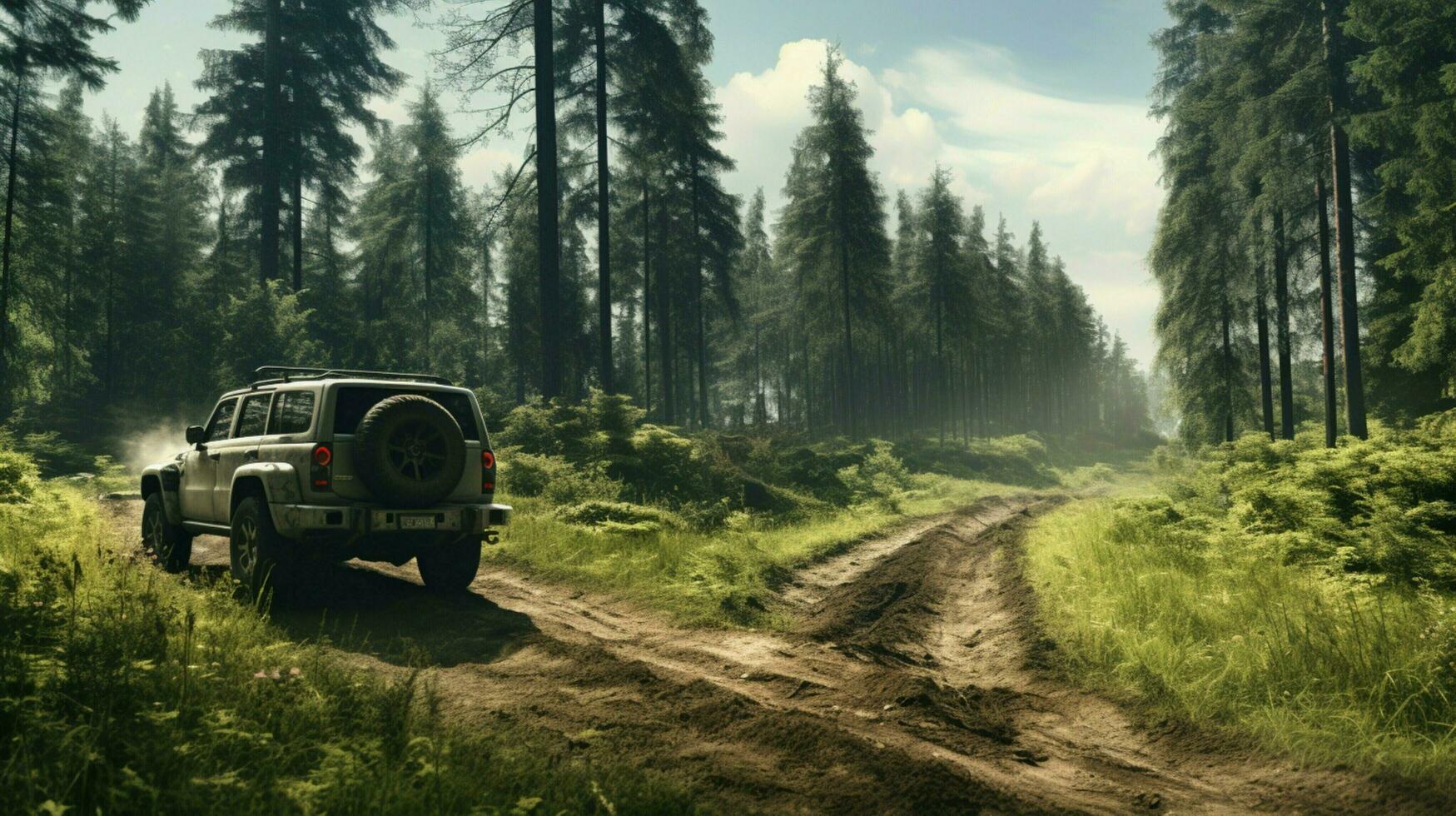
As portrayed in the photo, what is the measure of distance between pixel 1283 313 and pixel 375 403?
24.0m

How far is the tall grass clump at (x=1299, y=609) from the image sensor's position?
4.87 meters

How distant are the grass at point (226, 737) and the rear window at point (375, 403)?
2450mm

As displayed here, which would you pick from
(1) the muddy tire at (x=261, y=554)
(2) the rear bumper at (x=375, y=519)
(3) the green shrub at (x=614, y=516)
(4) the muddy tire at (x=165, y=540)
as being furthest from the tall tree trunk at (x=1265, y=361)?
(4) the muddy tire at (x=165, y=540)

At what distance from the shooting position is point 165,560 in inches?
376

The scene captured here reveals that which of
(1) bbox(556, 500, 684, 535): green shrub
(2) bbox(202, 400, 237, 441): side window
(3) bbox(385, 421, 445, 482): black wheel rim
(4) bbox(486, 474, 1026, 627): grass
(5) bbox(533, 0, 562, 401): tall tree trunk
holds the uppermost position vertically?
(5) bbox(533, 0, 562, 401): tall tree trunk

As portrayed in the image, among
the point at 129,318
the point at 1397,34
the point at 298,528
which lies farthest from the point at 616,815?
the point at 129,318

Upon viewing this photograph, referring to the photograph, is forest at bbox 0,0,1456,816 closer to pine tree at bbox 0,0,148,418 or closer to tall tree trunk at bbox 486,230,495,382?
pine tree at bbox 0,0,148,418

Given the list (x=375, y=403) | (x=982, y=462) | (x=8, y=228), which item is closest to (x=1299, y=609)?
(x=375, y=403)

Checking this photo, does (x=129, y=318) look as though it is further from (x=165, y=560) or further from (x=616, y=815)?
(x=616, y=815)

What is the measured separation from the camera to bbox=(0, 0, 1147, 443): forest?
21.0m

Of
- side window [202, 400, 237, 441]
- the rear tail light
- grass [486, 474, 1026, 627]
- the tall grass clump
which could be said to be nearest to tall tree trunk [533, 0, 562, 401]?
grass [486, 474, 1026, 627]

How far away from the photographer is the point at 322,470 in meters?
7.47

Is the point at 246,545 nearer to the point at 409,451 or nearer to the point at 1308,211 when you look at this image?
the point at 409,451

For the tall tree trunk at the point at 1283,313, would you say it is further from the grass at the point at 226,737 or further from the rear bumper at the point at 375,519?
the grass at the point at 226,737
